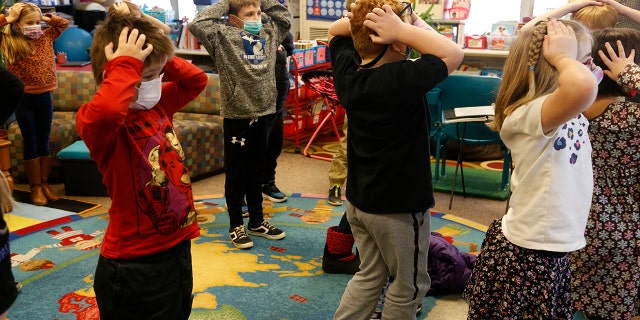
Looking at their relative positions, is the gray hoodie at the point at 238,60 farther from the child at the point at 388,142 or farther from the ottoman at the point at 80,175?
the ottoman at the point at 80,175

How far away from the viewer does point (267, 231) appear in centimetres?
324

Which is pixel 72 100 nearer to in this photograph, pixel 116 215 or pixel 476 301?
pixel 116 215

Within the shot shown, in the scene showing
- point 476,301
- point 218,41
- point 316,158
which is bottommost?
point 316,158

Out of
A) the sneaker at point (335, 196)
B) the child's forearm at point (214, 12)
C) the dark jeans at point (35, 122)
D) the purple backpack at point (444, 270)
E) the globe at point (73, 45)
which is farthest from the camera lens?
the globe at point (73, 45)

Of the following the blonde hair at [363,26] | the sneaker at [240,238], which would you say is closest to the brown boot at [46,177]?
the sneaker at [240,238]

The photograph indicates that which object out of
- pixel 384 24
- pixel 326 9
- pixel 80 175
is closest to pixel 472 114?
pixel 384 24

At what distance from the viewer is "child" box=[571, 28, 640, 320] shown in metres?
2.07

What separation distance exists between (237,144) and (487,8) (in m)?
3.86

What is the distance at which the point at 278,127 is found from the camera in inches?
148

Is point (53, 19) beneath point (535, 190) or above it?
above

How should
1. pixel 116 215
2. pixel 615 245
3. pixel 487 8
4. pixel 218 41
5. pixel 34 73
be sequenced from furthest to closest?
pixel 487 8 → pixel 34 73 → pixel 218 41 → pixel 615 245 → pixel 116 215

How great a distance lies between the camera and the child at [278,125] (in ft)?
11.6

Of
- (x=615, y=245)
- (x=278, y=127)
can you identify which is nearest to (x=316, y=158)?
(x=278, y=127)

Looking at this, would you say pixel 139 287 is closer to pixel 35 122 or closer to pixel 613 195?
pixel 613 195
